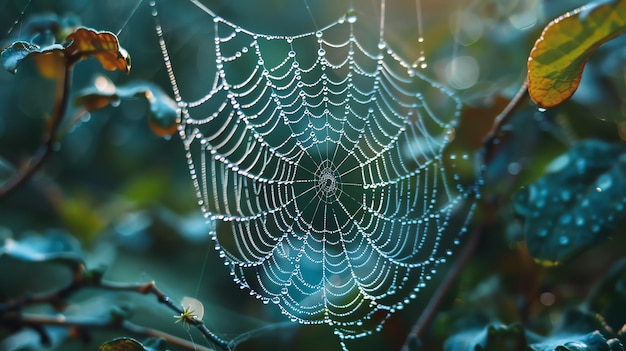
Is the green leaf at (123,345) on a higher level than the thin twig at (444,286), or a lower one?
lower

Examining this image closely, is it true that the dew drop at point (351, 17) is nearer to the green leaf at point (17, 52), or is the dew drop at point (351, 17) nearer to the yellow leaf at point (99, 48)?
the yellow leaf at point (99, 48)

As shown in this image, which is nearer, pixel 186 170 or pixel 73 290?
Answer: pixel 73 290

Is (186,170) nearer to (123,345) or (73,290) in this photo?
(73,290)

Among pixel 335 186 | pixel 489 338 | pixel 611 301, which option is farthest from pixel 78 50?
pixel 611 301

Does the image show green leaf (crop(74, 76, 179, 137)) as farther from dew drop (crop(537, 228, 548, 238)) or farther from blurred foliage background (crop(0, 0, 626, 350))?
dew drop (crop(537, 228, 548, 238))

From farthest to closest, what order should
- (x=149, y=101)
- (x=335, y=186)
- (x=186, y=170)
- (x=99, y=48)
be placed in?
(x=186, y=170), (x=335, y=186), (x=149, y=101), (x=99, y=48)

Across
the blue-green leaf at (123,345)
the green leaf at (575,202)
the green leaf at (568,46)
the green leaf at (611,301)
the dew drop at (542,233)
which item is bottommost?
the blue-green leaf at (123,345)

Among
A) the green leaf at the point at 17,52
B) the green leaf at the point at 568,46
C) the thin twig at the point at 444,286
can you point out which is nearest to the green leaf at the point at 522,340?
the thin twig at the point at 444,286
